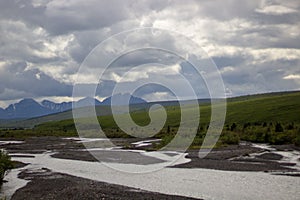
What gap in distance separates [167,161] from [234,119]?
106 metres

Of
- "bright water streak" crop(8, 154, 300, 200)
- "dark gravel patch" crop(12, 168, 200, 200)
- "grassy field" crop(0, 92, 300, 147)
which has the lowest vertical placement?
"bright water streak" crop(8, 154, 300, 200)

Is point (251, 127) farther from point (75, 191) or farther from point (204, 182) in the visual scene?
point (75, 191)

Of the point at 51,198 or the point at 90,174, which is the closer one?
the point at 51,198

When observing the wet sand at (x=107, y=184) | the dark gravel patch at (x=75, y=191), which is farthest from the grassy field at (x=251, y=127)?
the dark gravel patch at (x=75, y=191)

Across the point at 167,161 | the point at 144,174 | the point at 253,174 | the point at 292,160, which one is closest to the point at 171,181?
the point at 144,174

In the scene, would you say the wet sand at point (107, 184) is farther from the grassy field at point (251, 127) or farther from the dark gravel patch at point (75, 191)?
the grassy field at point (251, 127)

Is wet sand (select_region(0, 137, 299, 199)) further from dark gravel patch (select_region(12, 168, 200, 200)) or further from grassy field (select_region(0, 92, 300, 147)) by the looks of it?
grassy field (select_region(0, 92, 300, 147))

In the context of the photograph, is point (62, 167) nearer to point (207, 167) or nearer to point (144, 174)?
point (144, 174)

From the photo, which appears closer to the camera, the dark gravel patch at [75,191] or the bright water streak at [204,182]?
→ the dark gravel patch at [75,191]

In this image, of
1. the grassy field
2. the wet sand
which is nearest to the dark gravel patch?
the wet sand

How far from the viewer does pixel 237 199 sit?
104 feet

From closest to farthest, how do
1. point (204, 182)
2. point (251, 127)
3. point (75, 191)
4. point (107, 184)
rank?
point (75, 191), point (107, 184), point (204, 182), point (251, 127)

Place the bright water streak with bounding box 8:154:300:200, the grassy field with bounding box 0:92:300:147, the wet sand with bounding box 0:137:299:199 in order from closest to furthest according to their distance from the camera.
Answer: the wet sand with bounding box 0:137:299:199 → the bright water streak with bounding box 8:154:300:200 → the grassy field with bounding box 0:92:300:147

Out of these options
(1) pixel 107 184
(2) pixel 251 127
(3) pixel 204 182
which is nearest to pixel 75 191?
(1) pixel 107 184
